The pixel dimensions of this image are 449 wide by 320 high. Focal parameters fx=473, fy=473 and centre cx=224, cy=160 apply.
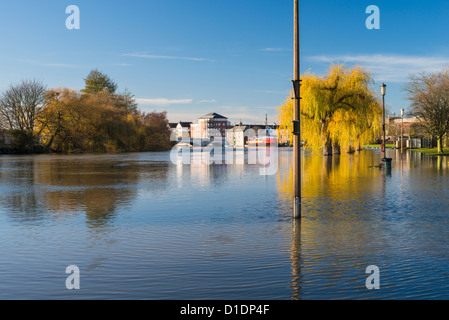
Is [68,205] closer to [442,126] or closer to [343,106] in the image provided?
[343,106]

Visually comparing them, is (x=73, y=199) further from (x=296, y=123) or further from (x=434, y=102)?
(x=434, y=102)

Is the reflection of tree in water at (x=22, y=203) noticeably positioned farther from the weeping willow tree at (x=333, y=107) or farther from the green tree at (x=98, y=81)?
the green tree at (x=98, y=81)

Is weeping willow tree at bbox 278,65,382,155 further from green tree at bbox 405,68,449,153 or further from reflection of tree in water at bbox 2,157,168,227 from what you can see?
reflection of tree in water at bbox 2,157,168,227

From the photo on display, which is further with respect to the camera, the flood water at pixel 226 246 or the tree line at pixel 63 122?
the tree line at pixel 63 122

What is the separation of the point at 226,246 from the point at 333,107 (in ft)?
139

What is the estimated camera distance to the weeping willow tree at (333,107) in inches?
1907

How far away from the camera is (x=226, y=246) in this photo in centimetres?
918

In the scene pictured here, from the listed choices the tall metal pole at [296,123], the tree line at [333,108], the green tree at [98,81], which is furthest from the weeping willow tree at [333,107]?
the green tree at [98,81]

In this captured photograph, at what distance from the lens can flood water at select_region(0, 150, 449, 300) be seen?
6.50 m

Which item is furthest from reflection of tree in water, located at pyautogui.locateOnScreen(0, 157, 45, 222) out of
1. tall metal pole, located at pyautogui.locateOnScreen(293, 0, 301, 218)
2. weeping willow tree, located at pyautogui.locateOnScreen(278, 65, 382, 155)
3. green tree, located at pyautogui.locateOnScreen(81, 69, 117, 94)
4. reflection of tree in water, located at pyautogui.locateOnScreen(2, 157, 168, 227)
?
green tree, located at pyautogui.locateOnScreen(81, 69, 117, 94)

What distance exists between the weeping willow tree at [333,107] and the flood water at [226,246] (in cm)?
3083

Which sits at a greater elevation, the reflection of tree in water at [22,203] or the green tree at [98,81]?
the green tree at [98,81]

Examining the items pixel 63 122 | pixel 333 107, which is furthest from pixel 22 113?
pixel 333 107
